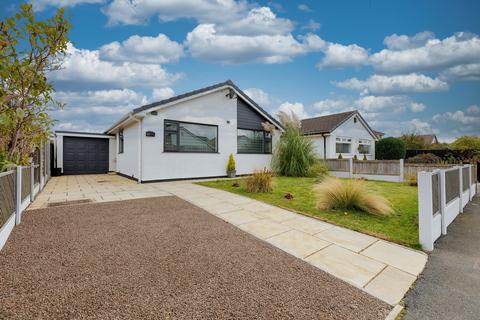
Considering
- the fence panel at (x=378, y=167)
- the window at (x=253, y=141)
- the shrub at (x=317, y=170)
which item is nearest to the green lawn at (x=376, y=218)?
the fence panel at (x=378, y=167)

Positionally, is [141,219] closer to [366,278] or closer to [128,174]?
[366,278]

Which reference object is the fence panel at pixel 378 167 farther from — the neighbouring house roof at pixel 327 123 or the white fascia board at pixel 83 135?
the white fascia board at pixel 83 135

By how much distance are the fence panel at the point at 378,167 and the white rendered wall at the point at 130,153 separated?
1012 cm

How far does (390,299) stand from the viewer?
172 centimetres

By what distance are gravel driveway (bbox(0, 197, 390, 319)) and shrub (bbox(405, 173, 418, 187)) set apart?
A: 7.97 meters

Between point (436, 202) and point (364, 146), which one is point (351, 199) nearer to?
point (436, 202)

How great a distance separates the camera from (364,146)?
17734mm

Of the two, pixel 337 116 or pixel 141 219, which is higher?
pixel 337 116

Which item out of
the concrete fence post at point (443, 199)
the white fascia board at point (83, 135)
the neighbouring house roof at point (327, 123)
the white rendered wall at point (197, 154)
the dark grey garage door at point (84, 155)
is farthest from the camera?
the neighbouring house roof at point (327, 123)

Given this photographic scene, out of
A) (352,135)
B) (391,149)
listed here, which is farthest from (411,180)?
(391,149)

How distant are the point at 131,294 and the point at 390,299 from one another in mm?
2063

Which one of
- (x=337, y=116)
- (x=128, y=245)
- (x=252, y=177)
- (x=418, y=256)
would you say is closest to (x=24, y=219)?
(x=128, y=245)

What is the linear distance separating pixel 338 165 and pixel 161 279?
422 inches

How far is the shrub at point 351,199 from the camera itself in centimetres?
410
